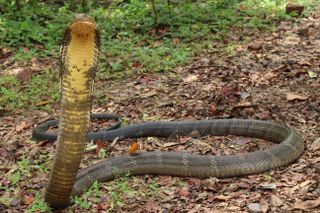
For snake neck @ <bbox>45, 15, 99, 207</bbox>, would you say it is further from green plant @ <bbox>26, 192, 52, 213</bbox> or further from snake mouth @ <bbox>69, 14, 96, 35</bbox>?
green plant @ <bbox>26, 192, 52, 213</bbox>

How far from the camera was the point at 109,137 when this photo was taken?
6.46m

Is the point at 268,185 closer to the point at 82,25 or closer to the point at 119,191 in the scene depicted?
the point at 119,191

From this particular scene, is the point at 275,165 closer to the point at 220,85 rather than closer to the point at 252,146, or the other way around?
the point at 252,146

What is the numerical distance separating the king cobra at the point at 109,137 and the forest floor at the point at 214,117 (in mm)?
95

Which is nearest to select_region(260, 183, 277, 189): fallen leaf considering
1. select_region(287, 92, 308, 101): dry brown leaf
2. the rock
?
select_region(287, 92, 308, 101): dry brown leaf

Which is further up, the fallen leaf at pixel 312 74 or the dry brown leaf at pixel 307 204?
the dry brown leaf at pixel 307 204

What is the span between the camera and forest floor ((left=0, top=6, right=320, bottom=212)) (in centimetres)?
488

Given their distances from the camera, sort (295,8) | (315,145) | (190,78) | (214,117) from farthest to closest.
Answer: (295,8) < (190,78) < (214,117) < (315,145)

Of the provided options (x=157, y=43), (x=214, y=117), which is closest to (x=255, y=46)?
(x=157, y=43)

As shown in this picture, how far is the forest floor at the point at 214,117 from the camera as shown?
488cm

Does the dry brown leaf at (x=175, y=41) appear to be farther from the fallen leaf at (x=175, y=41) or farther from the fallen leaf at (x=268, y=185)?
the fallen leaf at (x=268, y=185)

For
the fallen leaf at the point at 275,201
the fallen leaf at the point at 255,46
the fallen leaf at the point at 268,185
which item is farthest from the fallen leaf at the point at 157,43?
the fallen leaf at the point at 275,201

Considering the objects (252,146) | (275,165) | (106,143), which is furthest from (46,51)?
(275,165)

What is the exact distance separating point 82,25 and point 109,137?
2718 mm
